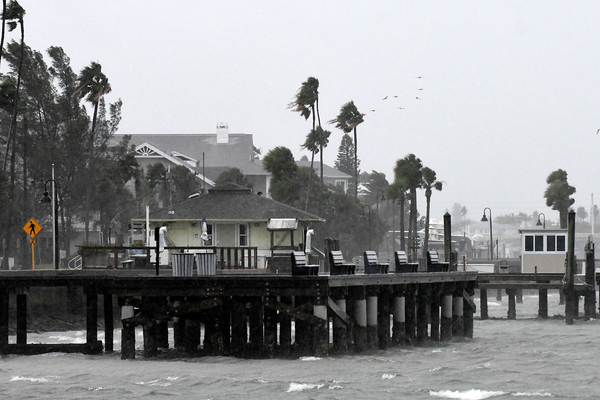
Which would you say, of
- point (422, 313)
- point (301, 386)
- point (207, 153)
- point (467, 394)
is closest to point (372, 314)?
point (422, 313)

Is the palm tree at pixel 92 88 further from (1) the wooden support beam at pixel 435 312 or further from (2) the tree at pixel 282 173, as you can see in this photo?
(1) the wooden support beam at pixel 435 312

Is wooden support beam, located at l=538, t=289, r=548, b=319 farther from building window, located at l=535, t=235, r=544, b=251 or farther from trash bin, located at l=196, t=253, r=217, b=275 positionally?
trash bin, located at l=196, t=253, r=217, b=275

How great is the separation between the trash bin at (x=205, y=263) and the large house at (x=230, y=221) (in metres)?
20.5

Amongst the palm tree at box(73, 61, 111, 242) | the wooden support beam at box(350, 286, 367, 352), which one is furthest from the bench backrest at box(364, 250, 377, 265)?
the palm tree at box(73, 61, 111, 242)

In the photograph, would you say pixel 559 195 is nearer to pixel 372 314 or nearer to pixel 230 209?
pixel 230 209

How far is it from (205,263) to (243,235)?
75.9 ft

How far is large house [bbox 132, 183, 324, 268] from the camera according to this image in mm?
53469

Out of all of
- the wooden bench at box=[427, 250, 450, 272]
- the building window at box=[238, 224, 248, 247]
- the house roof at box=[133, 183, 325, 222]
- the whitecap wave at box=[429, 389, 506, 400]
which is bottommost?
the whitecap wave at box=[429, 389, 506, 400]

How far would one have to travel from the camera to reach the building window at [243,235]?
54.7m

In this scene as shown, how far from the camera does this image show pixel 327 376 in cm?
2714

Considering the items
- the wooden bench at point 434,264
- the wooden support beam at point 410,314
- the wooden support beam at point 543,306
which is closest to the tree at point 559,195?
the wooden support beam at point 543,306

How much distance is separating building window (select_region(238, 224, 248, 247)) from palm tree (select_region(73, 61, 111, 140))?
25.7 m

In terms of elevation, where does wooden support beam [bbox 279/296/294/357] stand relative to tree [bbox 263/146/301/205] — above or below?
below

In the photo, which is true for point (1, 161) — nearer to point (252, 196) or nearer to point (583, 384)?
point (252, 196)
